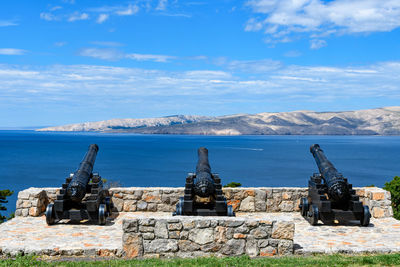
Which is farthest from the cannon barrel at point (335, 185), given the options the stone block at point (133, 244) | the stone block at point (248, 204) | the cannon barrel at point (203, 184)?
the stone block at point (133, 244)

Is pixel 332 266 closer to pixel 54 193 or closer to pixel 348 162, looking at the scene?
pixel 54 193

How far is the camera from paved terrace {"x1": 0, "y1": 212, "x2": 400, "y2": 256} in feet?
20.3

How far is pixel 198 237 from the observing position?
601 centimetres

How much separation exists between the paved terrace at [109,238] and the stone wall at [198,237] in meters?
0.20

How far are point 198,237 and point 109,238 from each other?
190cm

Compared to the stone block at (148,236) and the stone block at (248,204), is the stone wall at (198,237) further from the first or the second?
the stone block at (248,204)

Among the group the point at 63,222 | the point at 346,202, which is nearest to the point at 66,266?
the point at 63,222

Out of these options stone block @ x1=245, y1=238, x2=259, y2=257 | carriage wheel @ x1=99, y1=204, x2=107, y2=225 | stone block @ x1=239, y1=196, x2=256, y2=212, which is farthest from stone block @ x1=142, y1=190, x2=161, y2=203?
stone block @ x1=245, y1=238, x2=259, y2=257

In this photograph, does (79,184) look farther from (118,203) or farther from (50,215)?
(118,203)

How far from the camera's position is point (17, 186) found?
44.6 meters

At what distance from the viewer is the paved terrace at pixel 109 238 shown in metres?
6.19

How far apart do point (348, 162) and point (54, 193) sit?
6626 centimetres

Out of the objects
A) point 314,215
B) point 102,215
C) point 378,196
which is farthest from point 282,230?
point 378,196

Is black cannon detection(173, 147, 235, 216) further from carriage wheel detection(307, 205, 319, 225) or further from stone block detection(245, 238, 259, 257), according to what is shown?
stone block detection(245, 238, 259, 257)
